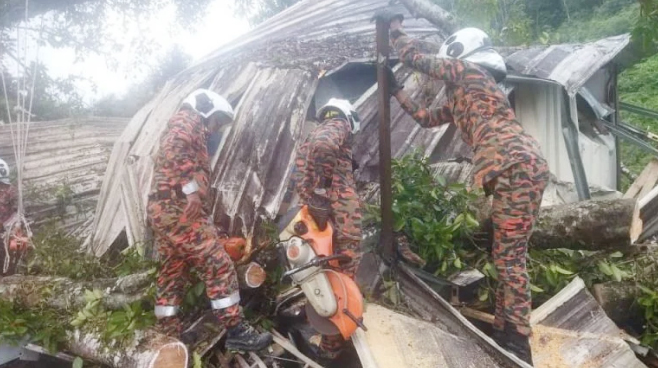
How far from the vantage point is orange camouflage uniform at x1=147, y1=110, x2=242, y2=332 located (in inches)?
150

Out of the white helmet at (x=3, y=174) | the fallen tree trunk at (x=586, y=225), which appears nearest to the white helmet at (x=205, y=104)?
the fallen tree trunk at (x=586, y=225)

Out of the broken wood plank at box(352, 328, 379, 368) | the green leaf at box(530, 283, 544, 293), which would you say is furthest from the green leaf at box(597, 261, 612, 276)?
the broken wood plank at box(352, 328, 379, 368)

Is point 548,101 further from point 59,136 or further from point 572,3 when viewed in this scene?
point 572,3

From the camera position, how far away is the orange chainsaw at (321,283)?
3254 mm

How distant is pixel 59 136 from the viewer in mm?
9219

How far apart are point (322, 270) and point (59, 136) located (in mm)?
8124

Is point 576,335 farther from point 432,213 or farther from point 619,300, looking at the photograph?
point 432,213

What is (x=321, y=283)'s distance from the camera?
3275 millimetres

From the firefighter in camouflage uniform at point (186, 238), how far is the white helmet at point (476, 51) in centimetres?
233

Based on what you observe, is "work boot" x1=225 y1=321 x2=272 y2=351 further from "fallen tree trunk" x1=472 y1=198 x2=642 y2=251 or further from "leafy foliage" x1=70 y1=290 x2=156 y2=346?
"fallen tree trunk" x1=472 y1=198 x2=642 y2=251

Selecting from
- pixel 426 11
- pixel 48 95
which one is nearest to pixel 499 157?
pixel 426 11

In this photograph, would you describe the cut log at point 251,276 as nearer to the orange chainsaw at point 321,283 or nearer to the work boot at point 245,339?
the work boot at point 245,339

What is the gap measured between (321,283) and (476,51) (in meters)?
2.30

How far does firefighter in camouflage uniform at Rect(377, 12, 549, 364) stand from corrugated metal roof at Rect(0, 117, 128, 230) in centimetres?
580
